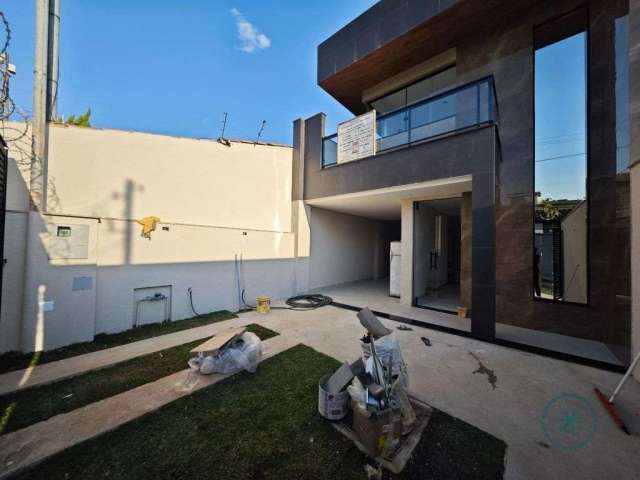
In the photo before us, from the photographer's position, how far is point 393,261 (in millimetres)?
7770

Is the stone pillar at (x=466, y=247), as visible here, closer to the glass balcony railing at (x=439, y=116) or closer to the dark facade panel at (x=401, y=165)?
the dark facade panel at (x=401, y=165)

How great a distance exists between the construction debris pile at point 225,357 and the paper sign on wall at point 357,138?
5.06m

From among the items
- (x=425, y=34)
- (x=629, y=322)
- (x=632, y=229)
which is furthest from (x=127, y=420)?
(x=425, y=34)

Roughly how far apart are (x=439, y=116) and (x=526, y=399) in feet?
16.2

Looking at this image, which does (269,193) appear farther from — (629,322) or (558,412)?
(629,322)

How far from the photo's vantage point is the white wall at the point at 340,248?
325 inches

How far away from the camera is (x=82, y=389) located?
109 inches

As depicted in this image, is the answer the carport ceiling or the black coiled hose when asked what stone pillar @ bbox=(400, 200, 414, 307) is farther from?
the black coiled hose

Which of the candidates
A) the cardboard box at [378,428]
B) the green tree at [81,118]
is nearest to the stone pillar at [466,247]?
the cardboard box at [378,428]

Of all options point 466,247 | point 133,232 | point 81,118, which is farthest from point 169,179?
point 81,118

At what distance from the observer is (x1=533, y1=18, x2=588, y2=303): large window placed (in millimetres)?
4777

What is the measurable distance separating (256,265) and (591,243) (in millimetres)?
7230

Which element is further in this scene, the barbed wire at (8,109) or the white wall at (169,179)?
A: the white wall at (169,179)

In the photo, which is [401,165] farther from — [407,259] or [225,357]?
[225,357]
